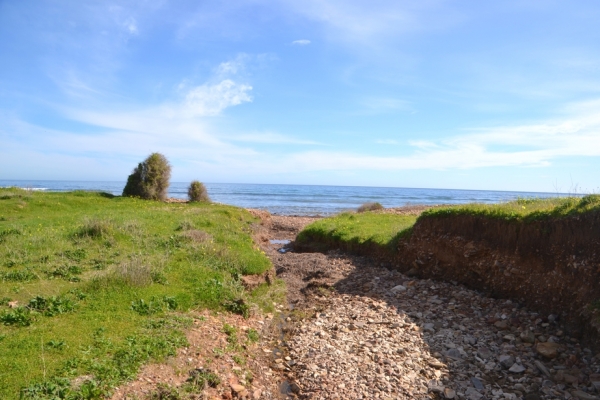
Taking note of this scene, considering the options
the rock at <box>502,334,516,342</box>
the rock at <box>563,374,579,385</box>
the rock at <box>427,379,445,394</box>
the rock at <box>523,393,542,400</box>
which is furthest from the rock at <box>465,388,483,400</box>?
the rock at <box>502,334,516,342</box>

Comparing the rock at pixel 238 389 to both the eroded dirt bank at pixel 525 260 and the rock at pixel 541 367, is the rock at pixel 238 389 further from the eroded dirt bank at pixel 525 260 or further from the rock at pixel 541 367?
the eroded dirt bank at pixel 525 260

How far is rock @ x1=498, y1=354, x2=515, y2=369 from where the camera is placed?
7.98 metres

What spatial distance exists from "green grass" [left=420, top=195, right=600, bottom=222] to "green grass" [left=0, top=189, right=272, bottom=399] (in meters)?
7.13

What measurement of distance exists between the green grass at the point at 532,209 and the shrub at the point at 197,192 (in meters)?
23.3

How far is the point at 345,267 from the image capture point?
15.8 m

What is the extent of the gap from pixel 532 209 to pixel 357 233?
28.2 feet

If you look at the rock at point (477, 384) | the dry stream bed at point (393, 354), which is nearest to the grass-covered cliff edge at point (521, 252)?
the dry stream bed at point (393, 354)

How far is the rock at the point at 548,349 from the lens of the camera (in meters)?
8.09

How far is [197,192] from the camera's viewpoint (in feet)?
111

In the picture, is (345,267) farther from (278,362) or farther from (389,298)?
(278,362)

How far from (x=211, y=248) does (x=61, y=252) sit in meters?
4.53

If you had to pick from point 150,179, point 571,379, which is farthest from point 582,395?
point 150,179

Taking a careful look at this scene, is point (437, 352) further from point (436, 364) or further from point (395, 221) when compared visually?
point (395, 221)

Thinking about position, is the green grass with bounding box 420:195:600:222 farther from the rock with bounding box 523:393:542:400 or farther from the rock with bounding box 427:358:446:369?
the rock with bounding box 427:358:446:369
